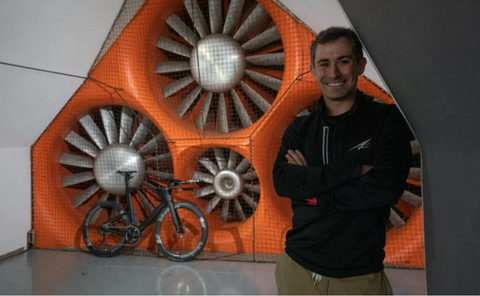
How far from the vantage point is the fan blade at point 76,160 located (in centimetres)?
534

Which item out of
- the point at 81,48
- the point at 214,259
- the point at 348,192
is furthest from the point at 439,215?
the point at 81,48

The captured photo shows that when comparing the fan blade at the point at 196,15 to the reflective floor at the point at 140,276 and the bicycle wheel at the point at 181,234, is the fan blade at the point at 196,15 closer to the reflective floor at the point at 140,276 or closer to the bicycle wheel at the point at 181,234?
Result: the bicycle wheel at the point at 181,234

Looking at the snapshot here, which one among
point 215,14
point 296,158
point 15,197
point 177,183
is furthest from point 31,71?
point 296,158

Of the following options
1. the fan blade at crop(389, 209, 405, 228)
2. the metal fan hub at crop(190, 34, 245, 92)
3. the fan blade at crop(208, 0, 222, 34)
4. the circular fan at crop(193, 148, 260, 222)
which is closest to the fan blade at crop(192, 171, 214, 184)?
the circular fan at crop(193, 148, 260, 222)

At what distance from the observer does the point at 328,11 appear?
3916 millimetres

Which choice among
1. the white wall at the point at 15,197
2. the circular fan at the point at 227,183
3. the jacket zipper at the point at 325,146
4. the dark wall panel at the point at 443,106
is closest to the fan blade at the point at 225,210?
the circular fan at the point at 227,183

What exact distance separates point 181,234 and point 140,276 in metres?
0.61

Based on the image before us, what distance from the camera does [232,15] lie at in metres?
4.66

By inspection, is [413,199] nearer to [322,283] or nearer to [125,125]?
[322,283]

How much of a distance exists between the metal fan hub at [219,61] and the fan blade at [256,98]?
10 centimetres

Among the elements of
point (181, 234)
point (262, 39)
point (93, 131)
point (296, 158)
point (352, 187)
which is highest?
point (262, 39)

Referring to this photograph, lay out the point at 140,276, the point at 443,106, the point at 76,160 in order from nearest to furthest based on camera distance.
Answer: the point at 443,106
the point at 140,276
the point at 76,160

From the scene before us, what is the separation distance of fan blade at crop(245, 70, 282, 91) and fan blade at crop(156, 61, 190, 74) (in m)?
0.70

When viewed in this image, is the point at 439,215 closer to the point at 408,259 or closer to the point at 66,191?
the point at 408,259
